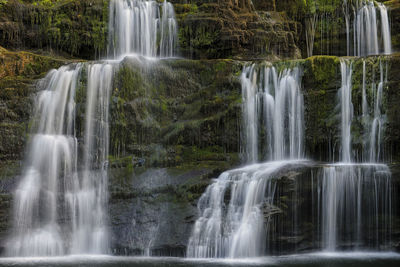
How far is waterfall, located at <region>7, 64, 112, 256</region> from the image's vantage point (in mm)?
13102

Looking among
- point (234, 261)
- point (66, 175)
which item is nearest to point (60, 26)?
point (66, 175)

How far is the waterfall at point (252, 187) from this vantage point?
1237 cm

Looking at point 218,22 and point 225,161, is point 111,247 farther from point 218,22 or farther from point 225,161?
point 218,22

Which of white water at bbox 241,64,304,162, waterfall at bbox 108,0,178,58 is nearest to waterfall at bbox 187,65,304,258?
white water at bbox 241,64,304,162

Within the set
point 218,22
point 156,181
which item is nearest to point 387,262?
point 156,181

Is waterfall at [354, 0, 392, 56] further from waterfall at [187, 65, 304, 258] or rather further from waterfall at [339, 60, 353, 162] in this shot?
waterfall at [187, 65, 304, 258]

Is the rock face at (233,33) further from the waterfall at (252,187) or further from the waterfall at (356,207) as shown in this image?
the waterfall at (356,207)

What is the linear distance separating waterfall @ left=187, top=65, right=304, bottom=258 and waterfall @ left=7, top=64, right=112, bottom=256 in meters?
3.05

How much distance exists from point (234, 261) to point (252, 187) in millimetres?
2066

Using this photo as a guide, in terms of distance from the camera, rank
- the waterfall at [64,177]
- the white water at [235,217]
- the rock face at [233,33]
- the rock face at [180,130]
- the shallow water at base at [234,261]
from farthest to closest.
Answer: the rock face at [233,33]
the waterfall at [64,177]
the rock face at [180,130]
the white water at [235,217]
the shallow water at base at [234,261]

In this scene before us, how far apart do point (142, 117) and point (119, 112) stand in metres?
0.76

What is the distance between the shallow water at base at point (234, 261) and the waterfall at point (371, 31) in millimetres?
9572

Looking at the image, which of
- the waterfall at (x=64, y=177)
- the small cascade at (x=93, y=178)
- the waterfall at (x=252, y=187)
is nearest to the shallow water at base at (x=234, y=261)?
the waterfall at (x=252, y=187)

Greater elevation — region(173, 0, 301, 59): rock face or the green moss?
region(173, 0, 301, 59): rock face
